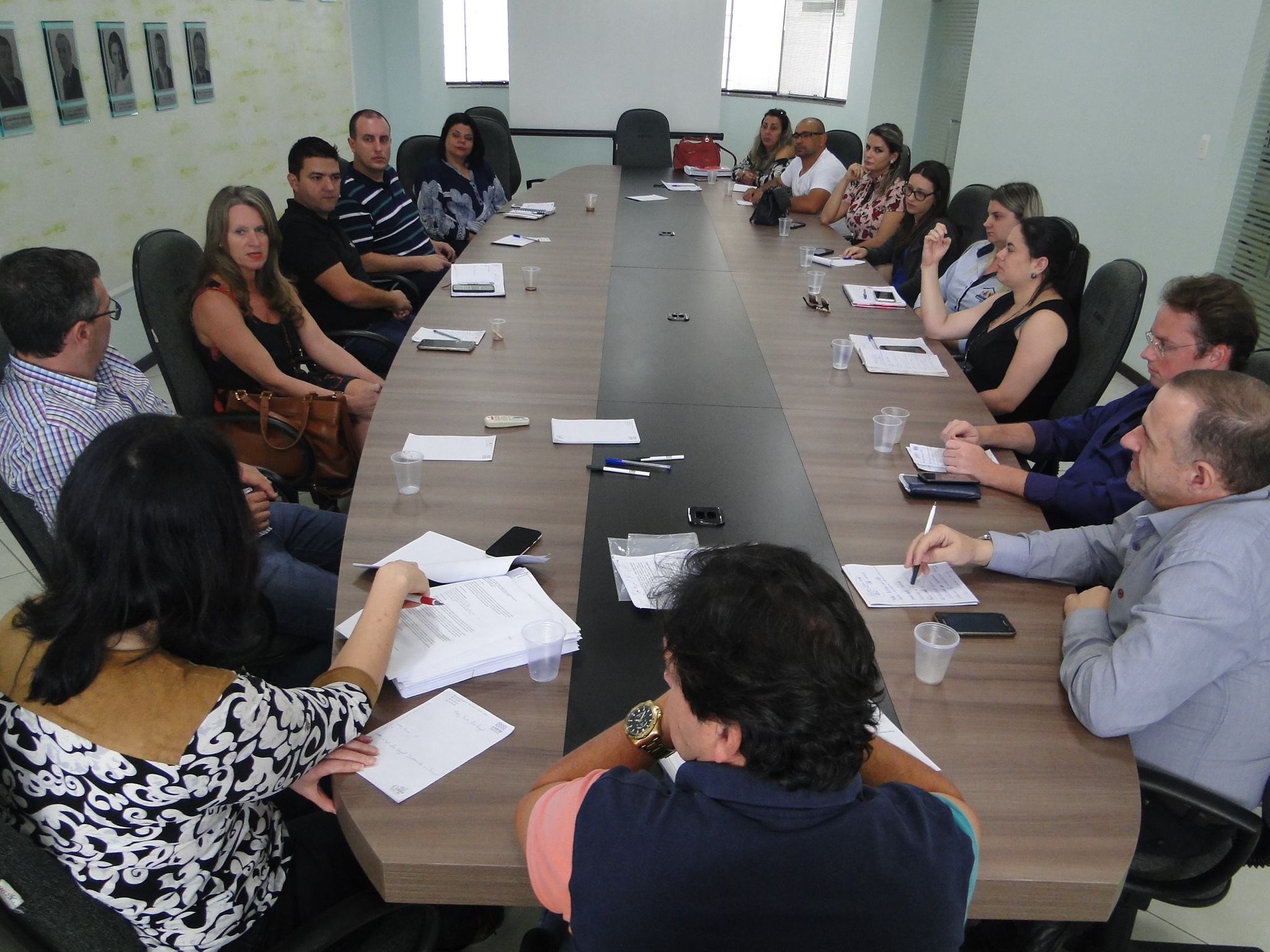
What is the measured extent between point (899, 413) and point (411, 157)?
4.32 m

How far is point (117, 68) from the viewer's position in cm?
418

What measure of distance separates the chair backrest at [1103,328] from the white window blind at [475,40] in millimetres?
7781

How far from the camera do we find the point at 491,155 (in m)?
6.59

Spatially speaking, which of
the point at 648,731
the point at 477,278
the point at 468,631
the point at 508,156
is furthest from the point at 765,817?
the point at 508,156

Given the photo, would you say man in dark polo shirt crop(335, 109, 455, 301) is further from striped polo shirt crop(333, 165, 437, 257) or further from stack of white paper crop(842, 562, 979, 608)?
stack of white paper crop(842, 562, 979, 608)

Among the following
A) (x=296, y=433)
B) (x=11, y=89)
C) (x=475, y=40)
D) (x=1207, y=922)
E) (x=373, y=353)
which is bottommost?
(x=1207, y=922)

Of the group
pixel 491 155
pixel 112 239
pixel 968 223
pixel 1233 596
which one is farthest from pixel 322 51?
pixel 1233 596

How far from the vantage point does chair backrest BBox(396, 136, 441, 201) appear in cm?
577

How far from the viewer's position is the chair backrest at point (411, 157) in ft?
18.9

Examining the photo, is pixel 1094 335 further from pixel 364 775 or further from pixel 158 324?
pixel 158 324

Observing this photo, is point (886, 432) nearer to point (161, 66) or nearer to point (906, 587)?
point (906, 587)

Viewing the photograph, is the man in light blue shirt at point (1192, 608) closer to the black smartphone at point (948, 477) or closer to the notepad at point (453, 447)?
the black smartphone at point (948, 477)

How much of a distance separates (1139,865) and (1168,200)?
4242mm

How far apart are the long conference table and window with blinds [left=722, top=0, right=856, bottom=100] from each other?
19.6 ft
